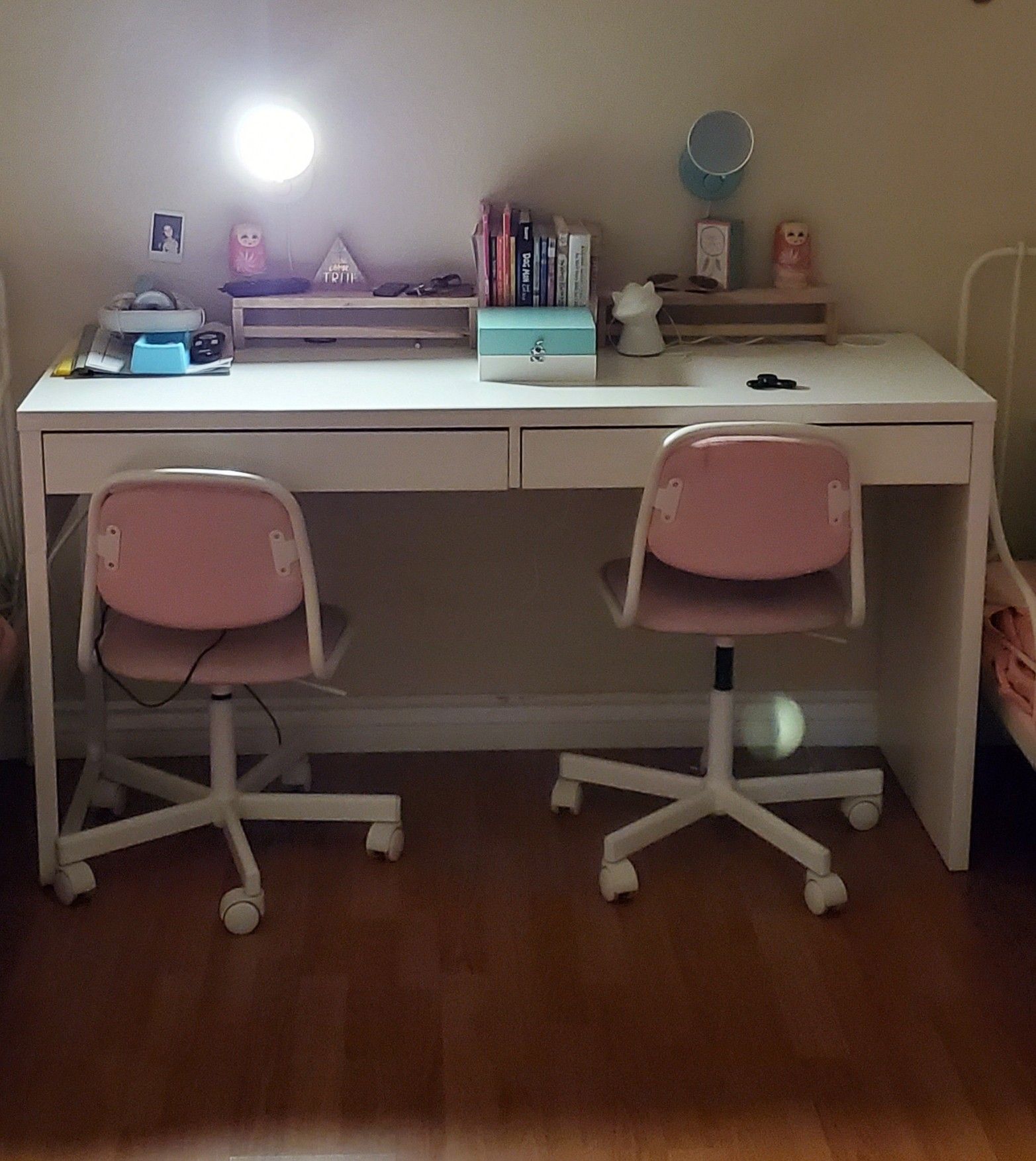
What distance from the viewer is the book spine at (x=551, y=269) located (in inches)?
115

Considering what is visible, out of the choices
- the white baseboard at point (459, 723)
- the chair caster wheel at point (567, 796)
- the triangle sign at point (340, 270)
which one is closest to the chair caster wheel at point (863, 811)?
the white baseboard at point (459, 723)

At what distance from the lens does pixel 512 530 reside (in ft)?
10.5

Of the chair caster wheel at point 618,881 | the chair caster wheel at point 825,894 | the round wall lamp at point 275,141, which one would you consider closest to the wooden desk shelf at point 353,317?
the round wall lamp at point 275,141

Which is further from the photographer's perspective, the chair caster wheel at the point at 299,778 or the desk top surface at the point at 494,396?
the chair caster wheel at the point at 299,778

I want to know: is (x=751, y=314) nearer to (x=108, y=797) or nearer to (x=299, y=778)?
(x=299, y=778)

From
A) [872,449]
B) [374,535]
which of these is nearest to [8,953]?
[374,535]

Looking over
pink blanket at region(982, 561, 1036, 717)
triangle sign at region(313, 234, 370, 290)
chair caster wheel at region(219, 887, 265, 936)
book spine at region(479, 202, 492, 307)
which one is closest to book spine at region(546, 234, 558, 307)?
book spine at region(479, 202, 492, 307)

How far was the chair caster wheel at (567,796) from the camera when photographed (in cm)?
301

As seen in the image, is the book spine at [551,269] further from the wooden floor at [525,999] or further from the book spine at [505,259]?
the wooden floor at [525,999]

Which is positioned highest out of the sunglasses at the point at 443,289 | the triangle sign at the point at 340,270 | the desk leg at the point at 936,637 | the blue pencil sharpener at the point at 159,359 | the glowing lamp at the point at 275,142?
the glowing lamp at the point at 275,142

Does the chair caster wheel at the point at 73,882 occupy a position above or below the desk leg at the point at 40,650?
below

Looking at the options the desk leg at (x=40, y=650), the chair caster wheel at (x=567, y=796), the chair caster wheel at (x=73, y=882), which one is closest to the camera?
the desk leg at (x=40, y=650)

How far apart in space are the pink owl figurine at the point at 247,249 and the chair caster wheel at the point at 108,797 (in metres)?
0.97

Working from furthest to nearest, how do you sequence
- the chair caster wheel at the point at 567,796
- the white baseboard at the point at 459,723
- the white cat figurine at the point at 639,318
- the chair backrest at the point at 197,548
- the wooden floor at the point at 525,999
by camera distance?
the white baseboard at the point at 459,723
the chair caster wheel at the point at 567,796
the white cat figurine at the point at 639,318
the chair backrest at the point at 197,548
the wooden floor at the point at 525,999
